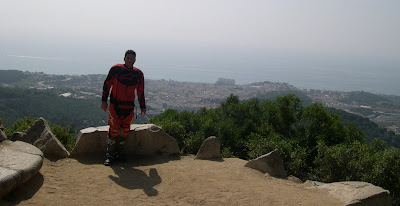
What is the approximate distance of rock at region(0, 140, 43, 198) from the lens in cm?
423

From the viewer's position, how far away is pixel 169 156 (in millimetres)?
7355

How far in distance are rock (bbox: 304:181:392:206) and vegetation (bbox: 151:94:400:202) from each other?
1.30m

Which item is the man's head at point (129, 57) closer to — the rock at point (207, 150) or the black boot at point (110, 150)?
the black boot at point (110, 150)

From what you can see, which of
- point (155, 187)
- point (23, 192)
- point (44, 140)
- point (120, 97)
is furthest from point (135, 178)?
point (44, 140)

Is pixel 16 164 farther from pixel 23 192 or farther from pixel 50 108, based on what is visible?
pixel 50 108

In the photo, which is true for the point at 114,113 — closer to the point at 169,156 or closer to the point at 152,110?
the point at 169,156

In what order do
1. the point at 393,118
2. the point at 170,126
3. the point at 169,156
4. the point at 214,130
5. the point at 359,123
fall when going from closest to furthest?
the point at 169,156 → the point at 170,126 → the point at 214,130 → the point at 359,123 → the point at 393,118

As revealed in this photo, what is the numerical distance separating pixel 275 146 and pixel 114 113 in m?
3.94

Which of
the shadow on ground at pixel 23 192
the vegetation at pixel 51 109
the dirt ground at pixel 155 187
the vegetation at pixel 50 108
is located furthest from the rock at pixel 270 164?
the vegetation at pixel 50 108

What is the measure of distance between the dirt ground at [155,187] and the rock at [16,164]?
21cm

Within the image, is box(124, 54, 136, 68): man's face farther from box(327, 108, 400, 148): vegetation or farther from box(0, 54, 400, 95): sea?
box(0, 54, 400, 95): sea

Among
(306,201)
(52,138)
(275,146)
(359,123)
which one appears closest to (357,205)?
(306,201)

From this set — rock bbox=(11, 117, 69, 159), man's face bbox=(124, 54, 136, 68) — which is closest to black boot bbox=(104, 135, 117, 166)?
rock bbox=(11, 117, 69, 159)

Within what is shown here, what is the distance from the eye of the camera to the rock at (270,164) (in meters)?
6.52
